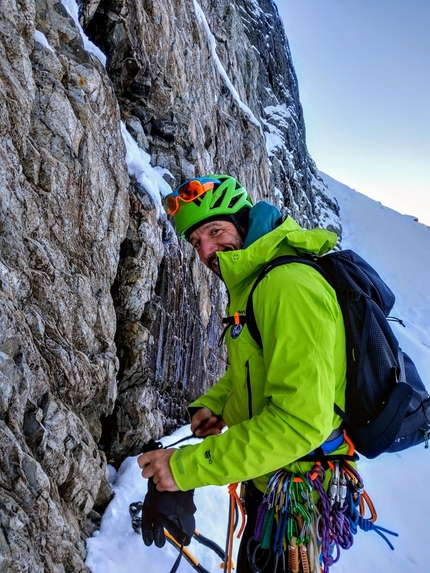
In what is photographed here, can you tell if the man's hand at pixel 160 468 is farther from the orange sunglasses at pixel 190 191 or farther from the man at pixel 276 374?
the orange sunglasses at pixel 190 191

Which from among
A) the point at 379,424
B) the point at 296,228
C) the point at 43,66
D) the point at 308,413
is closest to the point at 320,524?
the point at 379,424

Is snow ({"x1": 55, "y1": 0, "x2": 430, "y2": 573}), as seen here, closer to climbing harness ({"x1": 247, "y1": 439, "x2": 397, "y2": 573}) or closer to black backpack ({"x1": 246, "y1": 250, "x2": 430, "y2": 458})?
climbing harness ({"x1": 247, "y1": 439, "x2": 397, "y2": 573})

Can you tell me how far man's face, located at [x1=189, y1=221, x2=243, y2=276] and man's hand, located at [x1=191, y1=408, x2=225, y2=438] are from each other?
105 centimetres

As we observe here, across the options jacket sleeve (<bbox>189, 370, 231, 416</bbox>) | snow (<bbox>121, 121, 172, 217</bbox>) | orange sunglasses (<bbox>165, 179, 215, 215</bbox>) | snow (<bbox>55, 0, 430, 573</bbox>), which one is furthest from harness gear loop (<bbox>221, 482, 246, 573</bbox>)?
snow (<bbox>121, 121, 172, 217</bbox>)

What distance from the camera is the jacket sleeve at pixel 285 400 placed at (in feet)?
5.75

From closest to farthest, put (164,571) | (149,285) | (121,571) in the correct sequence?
(121,571), (164,571), (149,285)

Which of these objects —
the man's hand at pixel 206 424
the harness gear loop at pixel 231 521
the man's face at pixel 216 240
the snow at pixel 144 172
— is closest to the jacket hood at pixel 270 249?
the man's face at pixel 216 240

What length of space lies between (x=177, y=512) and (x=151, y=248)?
3.99 metres

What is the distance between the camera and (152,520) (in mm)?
2229

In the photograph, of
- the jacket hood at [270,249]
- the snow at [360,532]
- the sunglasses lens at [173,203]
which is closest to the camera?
→ the jacket hood at [270,249]

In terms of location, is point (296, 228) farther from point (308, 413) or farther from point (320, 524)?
point (320, 524)

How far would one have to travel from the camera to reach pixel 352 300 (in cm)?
205

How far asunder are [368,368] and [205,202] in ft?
5.32

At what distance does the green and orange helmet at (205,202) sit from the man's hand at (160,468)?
1.58 metres
